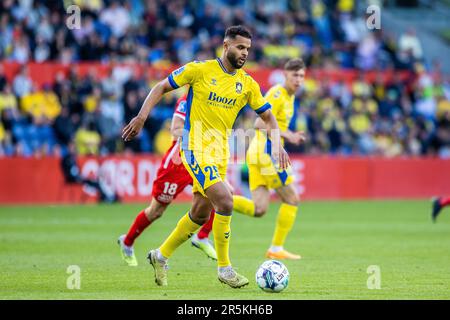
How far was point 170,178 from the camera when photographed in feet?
40.9

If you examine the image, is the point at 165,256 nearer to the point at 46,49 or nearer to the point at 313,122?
the point at 46,49

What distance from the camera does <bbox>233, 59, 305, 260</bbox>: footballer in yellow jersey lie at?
45.3 ft

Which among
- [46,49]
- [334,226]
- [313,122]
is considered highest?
[46,49]

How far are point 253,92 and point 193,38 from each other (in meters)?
17.9

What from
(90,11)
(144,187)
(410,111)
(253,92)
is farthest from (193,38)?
(253,92)

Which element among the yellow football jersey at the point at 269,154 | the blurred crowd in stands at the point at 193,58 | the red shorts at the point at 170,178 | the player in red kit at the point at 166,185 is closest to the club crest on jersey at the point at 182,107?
the player in red kit at the point at 166,185

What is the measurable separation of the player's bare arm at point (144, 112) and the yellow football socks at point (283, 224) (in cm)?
434

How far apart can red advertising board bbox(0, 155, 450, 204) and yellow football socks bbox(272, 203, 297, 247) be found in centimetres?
1068

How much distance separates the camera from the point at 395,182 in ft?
92.5

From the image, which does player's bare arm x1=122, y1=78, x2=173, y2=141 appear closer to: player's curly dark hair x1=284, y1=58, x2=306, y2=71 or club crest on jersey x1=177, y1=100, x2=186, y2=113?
club crest on jersey x1=177, y1=100, x2=186, y2=113

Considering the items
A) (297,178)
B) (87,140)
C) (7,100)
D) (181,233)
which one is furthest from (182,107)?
(297,178)

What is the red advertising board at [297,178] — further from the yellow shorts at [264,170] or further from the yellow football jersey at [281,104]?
the yellow football jersey at [281,104]

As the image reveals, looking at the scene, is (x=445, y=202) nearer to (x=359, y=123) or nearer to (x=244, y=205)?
(x=244, y=205)

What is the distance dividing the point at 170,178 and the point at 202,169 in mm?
2433
